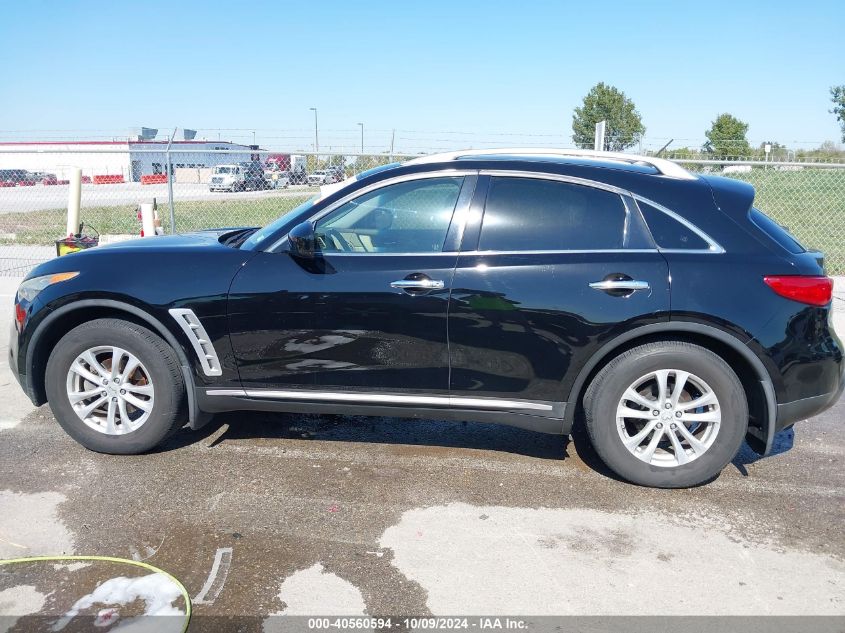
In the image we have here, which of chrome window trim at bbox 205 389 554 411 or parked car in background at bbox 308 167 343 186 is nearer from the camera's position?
chrome window trim at bbox 205 389 554 411

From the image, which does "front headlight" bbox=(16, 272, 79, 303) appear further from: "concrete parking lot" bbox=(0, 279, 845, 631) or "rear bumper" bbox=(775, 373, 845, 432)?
"rear bumper" bbox=(775, 373, 845, 432)

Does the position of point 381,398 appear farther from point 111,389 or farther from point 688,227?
point 688,227

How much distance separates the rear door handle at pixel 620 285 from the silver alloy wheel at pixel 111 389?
8.29 ft

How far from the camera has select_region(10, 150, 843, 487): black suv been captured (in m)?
3.69

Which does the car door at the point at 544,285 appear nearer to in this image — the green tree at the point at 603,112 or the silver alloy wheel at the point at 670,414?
the silver alloy wheel at the point at 670,414

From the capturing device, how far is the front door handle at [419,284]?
379 cm

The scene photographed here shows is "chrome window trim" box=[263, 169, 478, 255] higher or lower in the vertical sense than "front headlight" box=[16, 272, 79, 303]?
higher

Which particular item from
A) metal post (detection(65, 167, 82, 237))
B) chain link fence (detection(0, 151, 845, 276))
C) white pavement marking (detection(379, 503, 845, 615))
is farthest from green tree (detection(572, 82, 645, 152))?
white pavement marking (detection(379, 503, 845, 615))

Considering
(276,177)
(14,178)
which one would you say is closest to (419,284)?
(276,177)

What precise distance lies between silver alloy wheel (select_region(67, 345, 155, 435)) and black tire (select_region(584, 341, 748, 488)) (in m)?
2.49

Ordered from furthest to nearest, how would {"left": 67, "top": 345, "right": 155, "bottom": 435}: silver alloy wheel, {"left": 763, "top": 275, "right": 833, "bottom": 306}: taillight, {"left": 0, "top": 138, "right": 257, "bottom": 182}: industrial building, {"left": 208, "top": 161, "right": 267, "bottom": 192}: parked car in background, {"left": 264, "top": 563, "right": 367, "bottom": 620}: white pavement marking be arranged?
{"left": 208, "top": 161, "right": 267, "bottom": 192}: parked car in background < {"left": 0, "top": 138, "right": 257, "bottom": 182}: industrial building < {"left": 67, "top": 345, "right": 155, "bottom": 435}: silver alloy wheel < {"left": 763, "top": 275, "right": 833, "bottom": 306}: taillight < {"left": 264, "top": 563, "right": 367, "bottom": 620}: white pavement marking

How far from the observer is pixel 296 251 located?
3922 millimetres

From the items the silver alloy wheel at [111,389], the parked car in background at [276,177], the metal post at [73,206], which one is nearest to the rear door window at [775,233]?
the silver alloy wheel at [111,389]

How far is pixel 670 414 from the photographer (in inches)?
149
